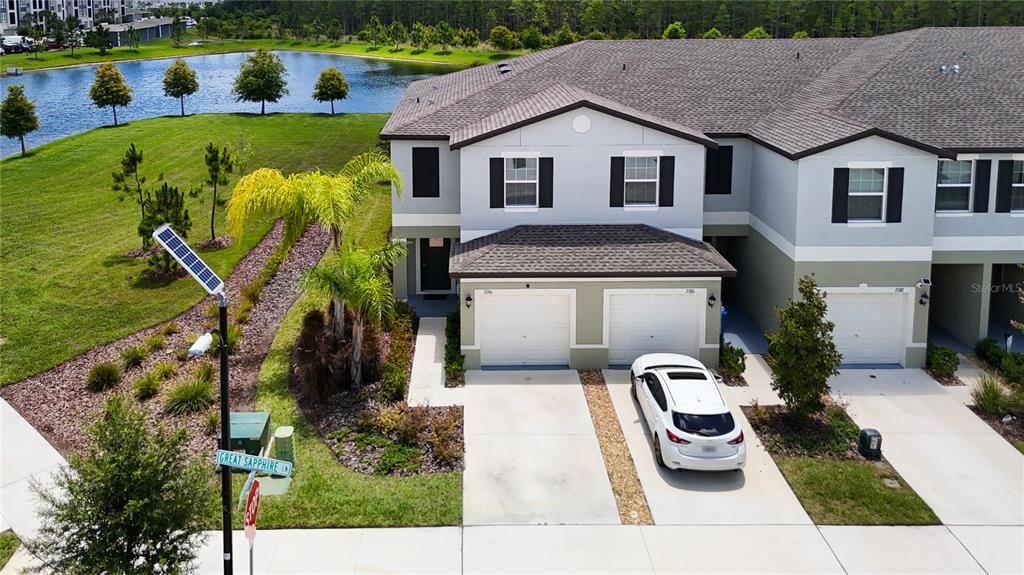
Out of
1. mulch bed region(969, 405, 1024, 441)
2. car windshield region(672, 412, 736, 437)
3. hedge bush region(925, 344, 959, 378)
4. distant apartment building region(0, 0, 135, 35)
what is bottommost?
mulch bed region(969, 405, 1024, 441)

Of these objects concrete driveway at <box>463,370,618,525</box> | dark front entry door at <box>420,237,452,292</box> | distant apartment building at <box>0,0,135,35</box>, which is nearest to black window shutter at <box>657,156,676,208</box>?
concrete driveway at <box>463,370,618,525</box>

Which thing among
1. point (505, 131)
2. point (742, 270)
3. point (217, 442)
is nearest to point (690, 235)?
point (742, 270)

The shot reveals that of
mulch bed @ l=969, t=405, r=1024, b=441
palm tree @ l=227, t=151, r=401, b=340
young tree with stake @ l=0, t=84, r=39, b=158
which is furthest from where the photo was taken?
young tree with stake @ l=0, t=84, r=39, b=158

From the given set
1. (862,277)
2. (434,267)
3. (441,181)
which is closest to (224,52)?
(434,267)


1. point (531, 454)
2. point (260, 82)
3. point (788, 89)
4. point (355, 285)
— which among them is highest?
point (260, 82)

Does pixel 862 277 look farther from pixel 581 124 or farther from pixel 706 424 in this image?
pixel 706 424

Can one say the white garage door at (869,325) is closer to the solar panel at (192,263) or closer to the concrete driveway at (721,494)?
the concrete driveway at (721,494)

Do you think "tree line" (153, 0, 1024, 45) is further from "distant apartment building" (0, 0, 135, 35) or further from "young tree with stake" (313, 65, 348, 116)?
"distant apartment building" (0, 0, 135, 35)
